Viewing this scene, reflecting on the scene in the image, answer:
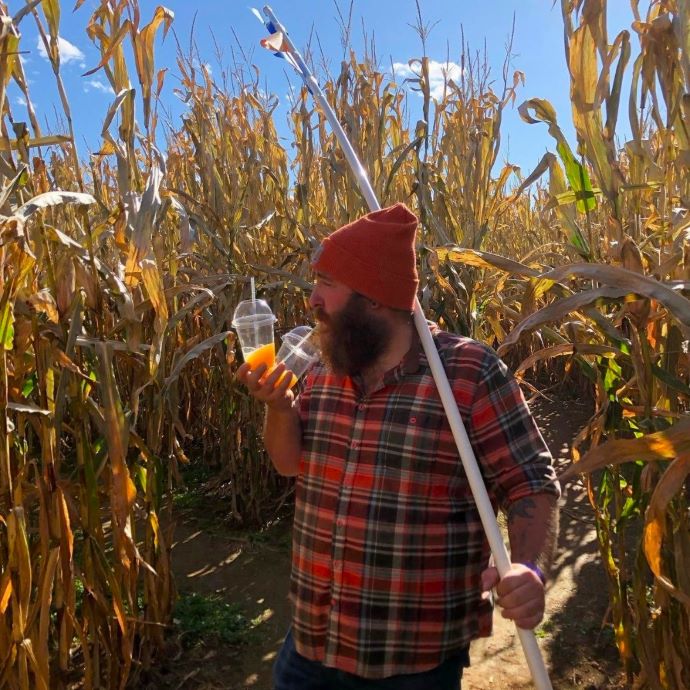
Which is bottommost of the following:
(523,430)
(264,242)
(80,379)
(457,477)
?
(457,477)

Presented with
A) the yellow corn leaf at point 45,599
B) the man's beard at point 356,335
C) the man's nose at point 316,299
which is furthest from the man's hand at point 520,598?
the yellow corn leaf at point 45,599

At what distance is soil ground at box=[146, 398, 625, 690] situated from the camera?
2.42 metres

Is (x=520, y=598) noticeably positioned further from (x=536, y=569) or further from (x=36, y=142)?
(x=36, y=142)

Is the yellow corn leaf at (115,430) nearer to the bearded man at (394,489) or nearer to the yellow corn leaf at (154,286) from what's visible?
the yellow corn leaf at (154,286)

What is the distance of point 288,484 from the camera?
375 centimetres

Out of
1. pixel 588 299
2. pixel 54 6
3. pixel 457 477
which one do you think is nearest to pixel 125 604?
pixel 457 477

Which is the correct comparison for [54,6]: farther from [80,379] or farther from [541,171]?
[541,171]

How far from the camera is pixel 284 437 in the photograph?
1.60 metres

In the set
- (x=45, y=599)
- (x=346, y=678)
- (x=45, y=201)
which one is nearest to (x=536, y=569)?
(x=346, y=678)

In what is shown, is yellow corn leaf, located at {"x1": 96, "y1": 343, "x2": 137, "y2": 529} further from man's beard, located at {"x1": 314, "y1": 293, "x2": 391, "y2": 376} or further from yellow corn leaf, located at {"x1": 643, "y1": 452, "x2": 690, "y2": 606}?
yellow corn leaf, located at {"x1": 643, "y1": 452, "x2": 690, "y2": 606}

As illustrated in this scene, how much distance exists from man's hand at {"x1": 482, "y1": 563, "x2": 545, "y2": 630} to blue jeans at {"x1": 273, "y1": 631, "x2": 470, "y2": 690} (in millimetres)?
399

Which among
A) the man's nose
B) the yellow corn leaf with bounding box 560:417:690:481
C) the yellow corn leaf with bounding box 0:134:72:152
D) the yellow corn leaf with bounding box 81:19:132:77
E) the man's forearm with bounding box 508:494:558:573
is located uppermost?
the yellow corn leaf with bounding box 81:19:132:77

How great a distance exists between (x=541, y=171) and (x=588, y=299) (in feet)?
4.13

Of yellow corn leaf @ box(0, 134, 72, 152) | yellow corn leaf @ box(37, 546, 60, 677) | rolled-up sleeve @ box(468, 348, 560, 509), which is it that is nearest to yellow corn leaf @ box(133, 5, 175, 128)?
yellow corn leaf @ box(0, 134, 72, 152)
